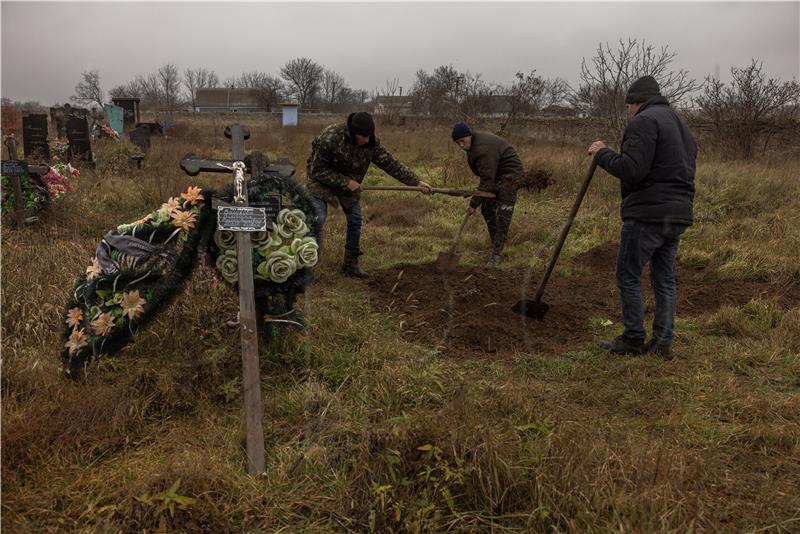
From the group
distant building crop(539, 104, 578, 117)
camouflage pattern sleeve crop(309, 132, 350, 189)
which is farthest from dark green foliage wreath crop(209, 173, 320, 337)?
distant building crop(539, 104, 578, 117)

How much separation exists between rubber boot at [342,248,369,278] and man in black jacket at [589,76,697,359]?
2913 mm

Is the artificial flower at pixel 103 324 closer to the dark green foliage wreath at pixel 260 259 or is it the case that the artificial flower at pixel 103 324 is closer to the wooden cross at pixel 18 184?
the dark green foliage wreath at pixel 260 259

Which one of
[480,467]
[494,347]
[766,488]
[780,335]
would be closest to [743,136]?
[780,335]

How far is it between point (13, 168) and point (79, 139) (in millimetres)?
5736

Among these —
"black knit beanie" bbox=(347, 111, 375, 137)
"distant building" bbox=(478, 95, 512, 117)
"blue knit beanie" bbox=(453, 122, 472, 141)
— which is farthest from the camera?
"distant building" bbox=(478, 95, 512, 117)

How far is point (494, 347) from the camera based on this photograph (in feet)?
14.4

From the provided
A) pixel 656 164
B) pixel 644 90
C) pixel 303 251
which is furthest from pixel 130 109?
pixel 656 164

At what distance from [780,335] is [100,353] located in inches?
198

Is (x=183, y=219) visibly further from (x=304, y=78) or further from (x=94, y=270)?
(x=304, y=78)

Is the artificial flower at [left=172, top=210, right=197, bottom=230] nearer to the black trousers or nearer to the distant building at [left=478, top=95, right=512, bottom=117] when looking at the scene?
the black trousers

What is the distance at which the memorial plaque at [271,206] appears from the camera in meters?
3.46

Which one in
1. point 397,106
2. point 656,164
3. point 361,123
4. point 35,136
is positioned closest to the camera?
point 656,164

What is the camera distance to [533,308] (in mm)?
5012

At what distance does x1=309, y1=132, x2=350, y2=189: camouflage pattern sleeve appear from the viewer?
5594mm
